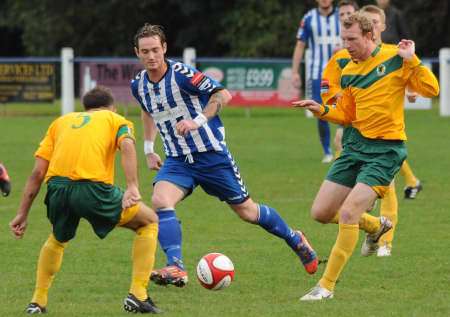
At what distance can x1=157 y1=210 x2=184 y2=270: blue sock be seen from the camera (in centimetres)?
773

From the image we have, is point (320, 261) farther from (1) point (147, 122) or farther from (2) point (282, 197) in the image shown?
(2) point (282, 197)

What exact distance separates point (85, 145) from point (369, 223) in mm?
2396

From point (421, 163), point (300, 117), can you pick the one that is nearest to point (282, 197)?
point (421, 163)

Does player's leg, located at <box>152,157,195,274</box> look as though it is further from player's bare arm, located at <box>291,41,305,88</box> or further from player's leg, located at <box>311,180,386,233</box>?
player's bare arm, located at <box>291,41,305,88</box>

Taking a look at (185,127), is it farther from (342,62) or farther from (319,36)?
(319,36)

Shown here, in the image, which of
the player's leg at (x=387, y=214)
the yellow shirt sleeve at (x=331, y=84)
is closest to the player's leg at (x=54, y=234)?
the yellow shirt sleeve at (x=331, y=84)

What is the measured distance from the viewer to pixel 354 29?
7402mm

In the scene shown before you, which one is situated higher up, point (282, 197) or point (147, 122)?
point (147, 122)

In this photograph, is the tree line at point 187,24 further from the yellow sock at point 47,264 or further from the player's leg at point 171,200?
the yellow sock at point 47,264

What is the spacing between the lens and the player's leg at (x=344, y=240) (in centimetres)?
718

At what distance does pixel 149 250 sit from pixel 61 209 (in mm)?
547

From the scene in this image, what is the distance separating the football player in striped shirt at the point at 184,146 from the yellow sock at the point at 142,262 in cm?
89

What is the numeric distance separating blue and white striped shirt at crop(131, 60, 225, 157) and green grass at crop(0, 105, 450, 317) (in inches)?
36.1

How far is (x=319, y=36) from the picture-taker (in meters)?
15.3
